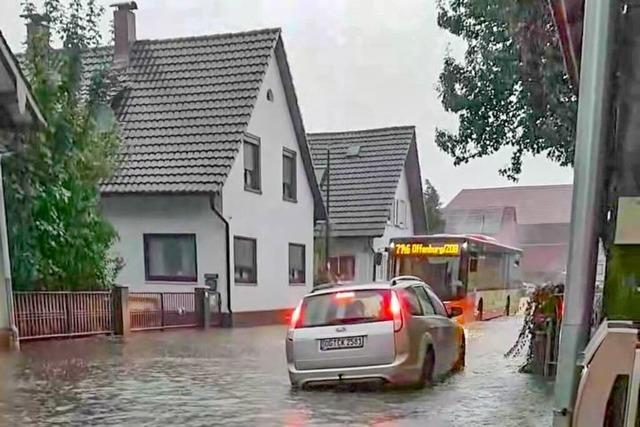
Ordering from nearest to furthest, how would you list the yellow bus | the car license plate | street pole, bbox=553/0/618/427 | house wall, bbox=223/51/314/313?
street pole, bbox=553/0/618/427, the yellow bus, house wall, bbox=223/51/314/313, the car license plate

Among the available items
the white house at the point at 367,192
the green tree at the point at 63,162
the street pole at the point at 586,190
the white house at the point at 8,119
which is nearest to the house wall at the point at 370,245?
the white house at the point at 367,192

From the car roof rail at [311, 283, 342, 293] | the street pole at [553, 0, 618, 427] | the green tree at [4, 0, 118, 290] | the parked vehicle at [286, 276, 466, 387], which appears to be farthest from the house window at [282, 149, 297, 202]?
the street pole at [553, 0, 618, 427]

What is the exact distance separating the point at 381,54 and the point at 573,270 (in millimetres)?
1443

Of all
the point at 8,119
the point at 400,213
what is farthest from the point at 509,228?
the point at 8,119

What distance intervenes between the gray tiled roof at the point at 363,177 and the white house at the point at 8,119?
980mm

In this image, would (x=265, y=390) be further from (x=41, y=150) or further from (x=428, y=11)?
(x=428, y=11)

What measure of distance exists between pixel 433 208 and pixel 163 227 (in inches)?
36.0

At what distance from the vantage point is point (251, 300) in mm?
2697

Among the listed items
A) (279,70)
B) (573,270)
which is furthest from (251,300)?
(573,270)

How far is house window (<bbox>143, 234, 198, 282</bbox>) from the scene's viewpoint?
2.51 m

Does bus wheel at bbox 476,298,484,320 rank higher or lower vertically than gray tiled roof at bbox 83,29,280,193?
lower

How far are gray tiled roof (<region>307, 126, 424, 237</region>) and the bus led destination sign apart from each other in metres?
0.11

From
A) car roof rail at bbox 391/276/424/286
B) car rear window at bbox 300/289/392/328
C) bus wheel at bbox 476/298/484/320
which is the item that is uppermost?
car roof rail at bbox 391/276/424/286

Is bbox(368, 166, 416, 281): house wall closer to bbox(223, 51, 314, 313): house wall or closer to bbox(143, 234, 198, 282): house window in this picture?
bbox(223, 51, 314, 313): house wall
